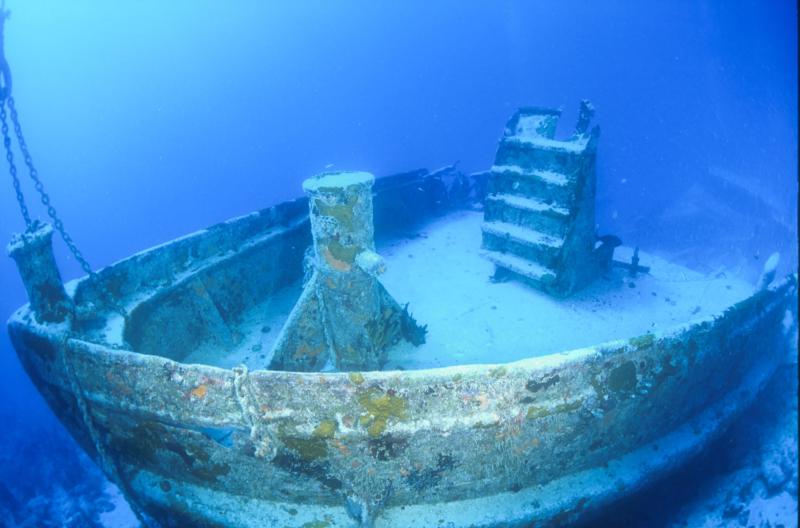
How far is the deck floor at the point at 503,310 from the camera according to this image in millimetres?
5270

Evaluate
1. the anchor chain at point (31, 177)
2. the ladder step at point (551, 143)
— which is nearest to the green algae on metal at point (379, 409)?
the anchor chain at point (31, 177)

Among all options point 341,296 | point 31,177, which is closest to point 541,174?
point 341,296

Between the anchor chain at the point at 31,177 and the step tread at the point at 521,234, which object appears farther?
the step tread at the point at 521,234

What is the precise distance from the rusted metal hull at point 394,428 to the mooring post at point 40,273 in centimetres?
21

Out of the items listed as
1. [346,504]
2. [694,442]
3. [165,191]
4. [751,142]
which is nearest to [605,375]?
[694,442]

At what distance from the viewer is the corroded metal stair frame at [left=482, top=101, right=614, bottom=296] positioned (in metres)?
5.97

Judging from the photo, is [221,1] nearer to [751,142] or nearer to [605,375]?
[751,142]

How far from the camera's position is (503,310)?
6.09m

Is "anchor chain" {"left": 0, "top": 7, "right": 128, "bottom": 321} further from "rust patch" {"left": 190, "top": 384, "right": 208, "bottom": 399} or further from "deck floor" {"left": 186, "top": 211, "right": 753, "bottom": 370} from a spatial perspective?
"rust patch" {"left": 190, "top": 384, "right": 208, "bottom": 399}

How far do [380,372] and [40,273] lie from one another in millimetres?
3518

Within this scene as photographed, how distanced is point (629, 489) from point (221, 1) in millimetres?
135269

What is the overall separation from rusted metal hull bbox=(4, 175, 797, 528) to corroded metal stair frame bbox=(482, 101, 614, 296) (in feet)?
8.18

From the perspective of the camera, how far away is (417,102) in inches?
4478

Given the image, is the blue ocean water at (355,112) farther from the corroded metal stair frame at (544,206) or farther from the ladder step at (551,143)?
the ladder step at (551,143)
